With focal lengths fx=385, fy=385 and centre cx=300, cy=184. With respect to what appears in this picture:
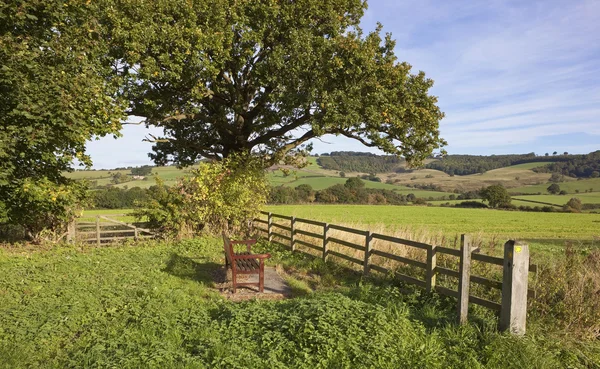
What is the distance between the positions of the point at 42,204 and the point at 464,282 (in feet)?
39.0

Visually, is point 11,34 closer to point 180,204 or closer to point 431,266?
point 180,204

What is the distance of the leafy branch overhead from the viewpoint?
1252 centimetres

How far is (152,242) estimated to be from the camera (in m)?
14.8

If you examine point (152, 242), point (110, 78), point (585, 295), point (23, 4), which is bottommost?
point (152, 242)

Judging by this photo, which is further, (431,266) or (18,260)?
(18,260)

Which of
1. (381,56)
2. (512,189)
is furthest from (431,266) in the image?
(512,189)

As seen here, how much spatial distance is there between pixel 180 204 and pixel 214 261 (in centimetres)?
470

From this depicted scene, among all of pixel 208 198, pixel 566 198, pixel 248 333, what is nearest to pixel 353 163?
pixel 566 198

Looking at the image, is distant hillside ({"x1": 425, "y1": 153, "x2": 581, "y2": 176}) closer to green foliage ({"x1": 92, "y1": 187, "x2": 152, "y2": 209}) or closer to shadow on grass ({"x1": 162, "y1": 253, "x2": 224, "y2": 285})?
green foliage ({"x1": 92, "y1": 187, "x2": 152, "y2": 209})

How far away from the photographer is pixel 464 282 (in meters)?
5.87

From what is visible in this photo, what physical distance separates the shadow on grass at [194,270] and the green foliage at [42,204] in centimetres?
403

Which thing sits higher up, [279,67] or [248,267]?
[279,67]

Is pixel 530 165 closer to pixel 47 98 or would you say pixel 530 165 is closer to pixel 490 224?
pixel 490 224

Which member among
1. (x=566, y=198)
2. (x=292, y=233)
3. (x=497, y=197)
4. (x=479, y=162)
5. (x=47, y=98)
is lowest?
(x=566, y=198)
